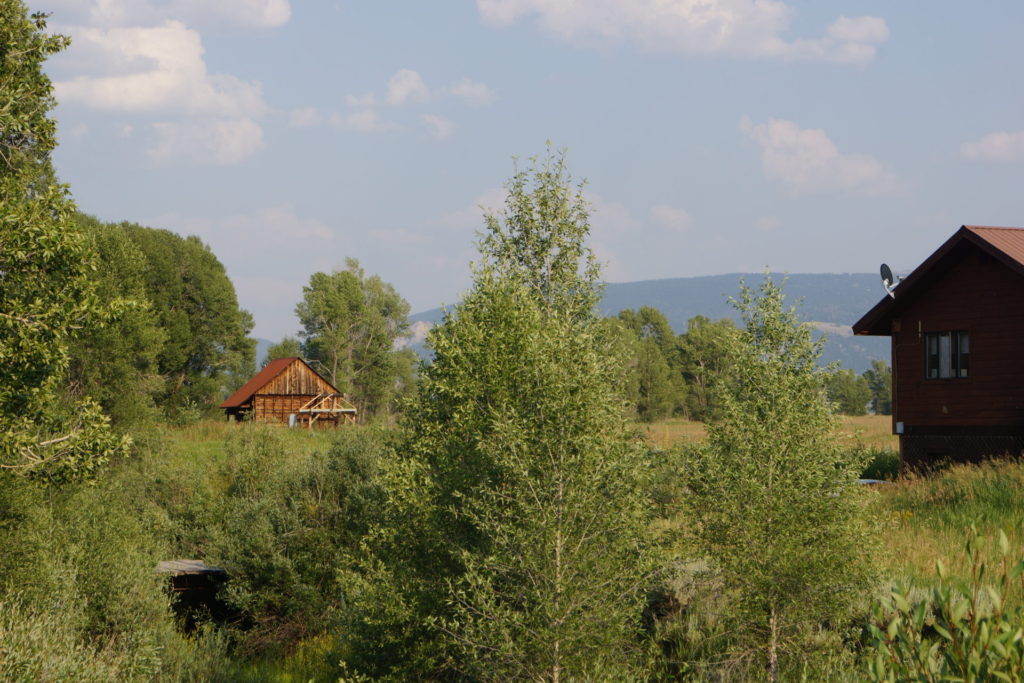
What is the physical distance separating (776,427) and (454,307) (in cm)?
1062

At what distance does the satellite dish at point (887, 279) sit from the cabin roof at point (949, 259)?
208 mm

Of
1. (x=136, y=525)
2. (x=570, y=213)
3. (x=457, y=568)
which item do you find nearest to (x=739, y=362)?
(x=457, y=568)

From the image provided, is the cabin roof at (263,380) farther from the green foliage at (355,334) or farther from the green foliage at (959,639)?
the green foliage at (959,639)

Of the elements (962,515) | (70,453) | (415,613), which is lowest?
(415,613)

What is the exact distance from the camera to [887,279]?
3428cm

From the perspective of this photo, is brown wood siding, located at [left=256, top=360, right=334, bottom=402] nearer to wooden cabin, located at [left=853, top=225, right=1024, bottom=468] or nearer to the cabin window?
wooden cabin, located at [left=853, top=225, right=1024, bottom=468]

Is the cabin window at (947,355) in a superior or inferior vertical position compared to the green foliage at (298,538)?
superior

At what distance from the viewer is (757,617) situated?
15562 millimetres

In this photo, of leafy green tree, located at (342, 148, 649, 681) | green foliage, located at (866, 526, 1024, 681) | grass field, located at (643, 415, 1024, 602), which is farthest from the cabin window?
green foliage, located at (866, 526, 1024, 681)

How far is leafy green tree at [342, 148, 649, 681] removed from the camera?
16.8 m

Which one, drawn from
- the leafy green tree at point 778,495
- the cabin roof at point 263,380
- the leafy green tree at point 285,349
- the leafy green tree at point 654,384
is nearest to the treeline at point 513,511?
the leafy green tree at point 778,495

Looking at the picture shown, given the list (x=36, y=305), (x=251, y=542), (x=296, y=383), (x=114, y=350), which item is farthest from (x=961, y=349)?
(x=296, y=383)

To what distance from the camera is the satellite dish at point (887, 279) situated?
110 feet

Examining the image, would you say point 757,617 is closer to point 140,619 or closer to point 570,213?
point 570,213
